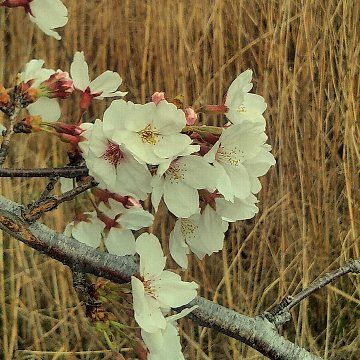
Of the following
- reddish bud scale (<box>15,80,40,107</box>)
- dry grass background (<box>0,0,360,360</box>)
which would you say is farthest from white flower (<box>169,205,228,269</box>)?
dry grass background (<box>0,0,360,360</box>)

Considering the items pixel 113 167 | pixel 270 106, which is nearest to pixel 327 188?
pixel 270 106

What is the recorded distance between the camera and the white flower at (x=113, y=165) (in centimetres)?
31

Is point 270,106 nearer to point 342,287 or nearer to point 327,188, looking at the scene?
point 327,188

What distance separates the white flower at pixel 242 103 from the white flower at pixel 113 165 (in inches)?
2.3

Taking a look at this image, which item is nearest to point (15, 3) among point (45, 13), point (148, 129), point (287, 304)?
point (45, 13)

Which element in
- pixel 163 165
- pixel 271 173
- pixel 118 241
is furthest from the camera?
pixel 271 173

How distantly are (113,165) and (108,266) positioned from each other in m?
0.07

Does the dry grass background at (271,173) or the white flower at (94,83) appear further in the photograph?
the dry grass background at (271,173)

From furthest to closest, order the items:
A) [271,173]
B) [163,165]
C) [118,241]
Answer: [271,173] < [118,241] < [163,165]

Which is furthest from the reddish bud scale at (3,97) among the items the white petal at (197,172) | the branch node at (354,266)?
the branch node at (354,266)

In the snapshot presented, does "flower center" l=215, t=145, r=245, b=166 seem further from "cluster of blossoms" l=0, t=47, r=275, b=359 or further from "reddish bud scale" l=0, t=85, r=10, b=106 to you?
"reddish bud scale" l=0, t=85, r=10, b=106

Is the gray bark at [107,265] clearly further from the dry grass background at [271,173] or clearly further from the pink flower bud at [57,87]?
the dry grass background at [271,173]

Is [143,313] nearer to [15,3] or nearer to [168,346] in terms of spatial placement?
[168,346]

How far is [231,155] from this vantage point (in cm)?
31
